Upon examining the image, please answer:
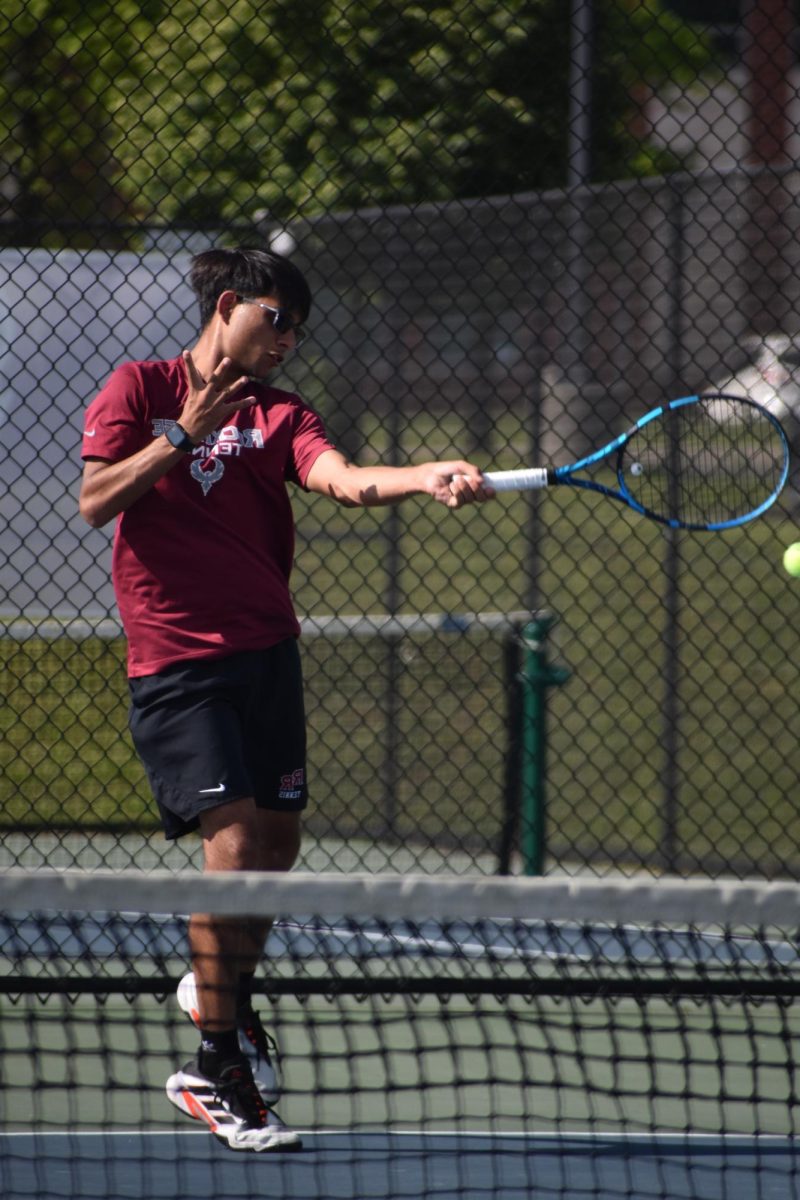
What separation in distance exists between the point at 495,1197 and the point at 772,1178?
0.58 m

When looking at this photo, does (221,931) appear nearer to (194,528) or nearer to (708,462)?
(194,528)

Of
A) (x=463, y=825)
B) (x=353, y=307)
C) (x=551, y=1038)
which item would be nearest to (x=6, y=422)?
(x=353, y=307)

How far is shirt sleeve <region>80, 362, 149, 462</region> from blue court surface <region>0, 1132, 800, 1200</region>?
1.31 meters

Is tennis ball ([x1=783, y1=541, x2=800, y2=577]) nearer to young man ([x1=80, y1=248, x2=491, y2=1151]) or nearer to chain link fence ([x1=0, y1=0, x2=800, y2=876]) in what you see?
chain link fence ([x1=0, y1=0, x2=800, y2=876])

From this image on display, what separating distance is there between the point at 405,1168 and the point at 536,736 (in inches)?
82.3

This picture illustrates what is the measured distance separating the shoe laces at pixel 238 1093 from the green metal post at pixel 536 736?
7.15 feet

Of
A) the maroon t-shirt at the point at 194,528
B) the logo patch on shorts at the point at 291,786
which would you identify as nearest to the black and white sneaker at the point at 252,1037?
the logo patch on shorts at the point at 291,786

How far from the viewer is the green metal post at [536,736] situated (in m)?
5.10

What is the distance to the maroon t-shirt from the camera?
10.1 ft

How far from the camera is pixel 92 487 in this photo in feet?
9.75

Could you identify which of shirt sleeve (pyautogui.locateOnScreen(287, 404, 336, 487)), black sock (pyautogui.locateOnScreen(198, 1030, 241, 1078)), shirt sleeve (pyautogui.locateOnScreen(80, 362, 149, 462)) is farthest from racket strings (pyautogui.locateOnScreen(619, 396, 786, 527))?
black sock (pyautogui.locateOnScreen(198, 1030, 241, 1078))

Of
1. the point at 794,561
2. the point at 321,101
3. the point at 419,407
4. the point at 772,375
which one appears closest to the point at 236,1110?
the point at 794,561

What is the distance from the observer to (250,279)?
312 cm

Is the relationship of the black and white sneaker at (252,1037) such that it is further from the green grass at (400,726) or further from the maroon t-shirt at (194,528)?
the green grass at (400,726)
